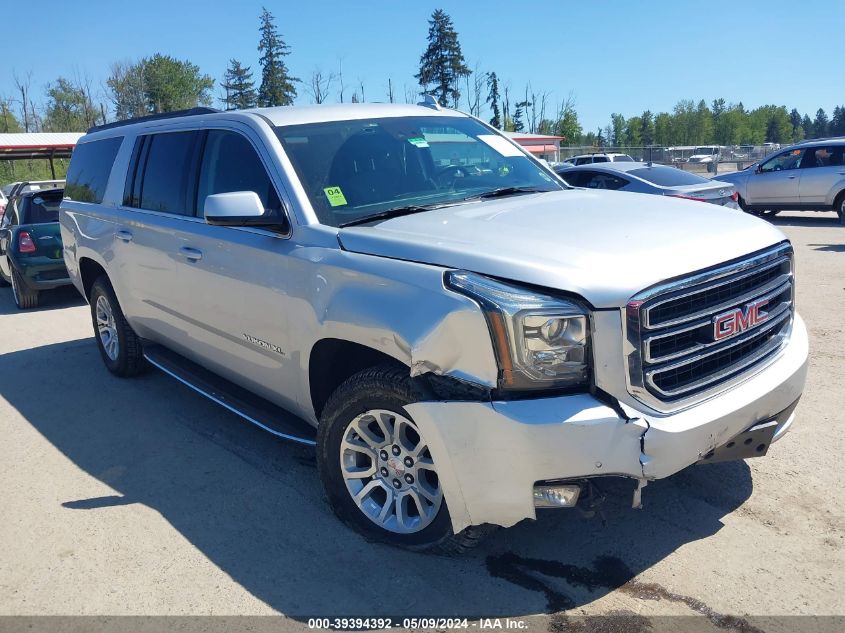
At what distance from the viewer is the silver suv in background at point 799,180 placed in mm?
15562

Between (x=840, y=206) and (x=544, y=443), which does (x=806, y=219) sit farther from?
(x=544, y=443)

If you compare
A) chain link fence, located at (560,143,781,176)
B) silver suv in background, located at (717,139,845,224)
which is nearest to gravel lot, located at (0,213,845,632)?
silver suv in background, located at (717,139,845,224)

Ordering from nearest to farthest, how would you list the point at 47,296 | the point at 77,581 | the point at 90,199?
the point at 77,581
the point at 90,199
the point at 47,296

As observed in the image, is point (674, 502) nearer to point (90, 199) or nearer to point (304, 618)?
point (304, 618)

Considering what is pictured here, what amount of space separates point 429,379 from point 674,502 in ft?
5.46

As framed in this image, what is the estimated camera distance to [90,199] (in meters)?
6.31

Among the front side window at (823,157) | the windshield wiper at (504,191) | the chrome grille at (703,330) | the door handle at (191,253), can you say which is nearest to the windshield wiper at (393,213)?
the windshield wiper at (504,191)

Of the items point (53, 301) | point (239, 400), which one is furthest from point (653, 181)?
point (53, 301)

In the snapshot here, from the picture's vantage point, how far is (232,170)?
168 inches

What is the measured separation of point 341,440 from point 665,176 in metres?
9.97

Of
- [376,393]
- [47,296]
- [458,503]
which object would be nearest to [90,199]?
[376,393]

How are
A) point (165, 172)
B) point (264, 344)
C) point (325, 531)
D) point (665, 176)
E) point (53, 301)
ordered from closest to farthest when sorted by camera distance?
point (325, 531)
point (264, 344)
point (165, 172)
point (53, 301)
point (665, 176)

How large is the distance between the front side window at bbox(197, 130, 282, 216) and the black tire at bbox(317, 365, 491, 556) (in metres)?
1.10

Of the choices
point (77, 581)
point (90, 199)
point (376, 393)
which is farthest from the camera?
point (90, 199)
